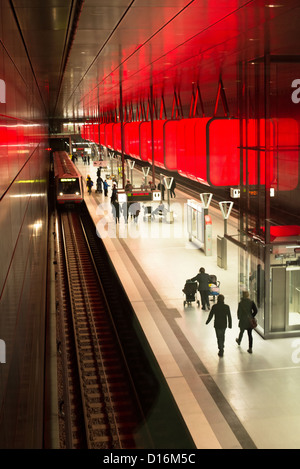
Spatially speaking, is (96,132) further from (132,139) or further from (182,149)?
(182,149)

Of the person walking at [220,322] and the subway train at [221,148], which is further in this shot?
the person walking at [220,322]

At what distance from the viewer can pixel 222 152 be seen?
10484 millimetres

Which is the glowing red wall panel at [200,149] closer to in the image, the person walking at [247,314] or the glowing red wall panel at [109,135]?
the person walking at [247,314]

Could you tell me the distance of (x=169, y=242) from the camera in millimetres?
23062

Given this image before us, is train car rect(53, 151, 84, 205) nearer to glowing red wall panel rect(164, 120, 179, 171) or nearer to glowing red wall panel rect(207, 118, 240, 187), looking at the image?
glowing red wall panel rect(164, 120, 179, 171)

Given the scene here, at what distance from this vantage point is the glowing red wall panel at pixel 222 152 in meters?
10.4

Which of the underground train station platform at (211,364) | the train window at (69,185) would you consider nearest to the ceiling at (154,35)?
the underground train station platform at (211,364)

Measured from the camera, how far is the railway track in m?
10.4

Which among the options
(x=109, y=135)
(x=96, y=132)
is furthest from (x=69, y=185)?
(x=96, y=132)

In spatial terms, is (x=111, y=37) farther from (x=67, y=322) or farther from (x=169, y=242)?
(x=169, y=242)

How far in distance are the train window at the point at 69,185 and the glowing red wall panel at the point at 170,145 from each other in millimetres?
21031

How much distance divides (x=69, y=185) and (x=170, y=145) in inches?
851

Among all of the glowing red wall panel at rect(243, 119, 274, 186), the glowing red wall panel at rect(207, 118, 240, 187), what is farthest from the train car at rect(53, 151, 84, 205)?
the glowing red wall panel at rect(207, 118, 240, 187)

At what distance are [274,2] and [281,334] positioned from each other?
24.9 ft
